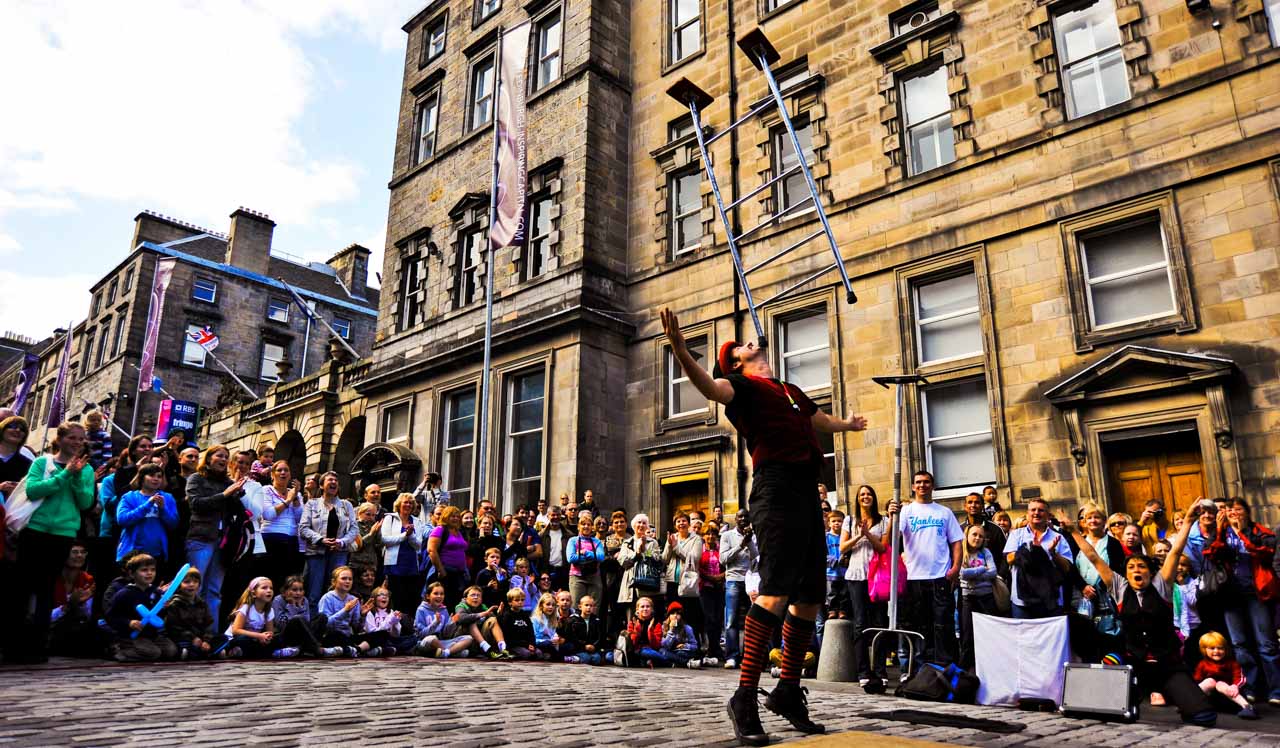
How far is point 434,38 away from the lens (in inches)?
1078

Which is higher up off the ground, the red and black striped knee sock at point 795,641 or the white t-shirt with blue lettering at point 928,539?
the white t-shirt with blue lettering at point 928,539

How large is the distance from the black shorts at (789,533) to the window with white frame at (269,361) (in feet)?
149

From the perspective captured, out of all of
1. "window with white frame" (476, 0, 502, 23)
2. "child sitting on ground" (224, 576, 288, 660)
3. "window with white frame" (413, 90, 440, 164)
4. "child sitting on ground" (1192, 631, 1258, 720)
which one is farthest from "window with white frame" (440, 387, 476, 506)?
"child sitting on ground" (1192, 631, 1258, 720)

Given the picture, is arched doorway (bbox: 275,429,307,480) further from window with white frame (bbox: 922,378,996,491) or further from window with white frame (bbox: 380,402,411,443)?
window with white frame (bbox: 922,378,996,491)

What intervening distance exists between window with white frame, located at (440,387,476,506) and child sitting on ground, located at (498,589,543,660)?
978 centimetres

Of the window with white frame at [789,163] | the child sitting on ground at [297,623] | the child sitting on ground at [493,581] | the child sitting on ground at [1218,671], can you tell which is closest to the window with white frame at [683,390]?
the window with white frame at [789,163]

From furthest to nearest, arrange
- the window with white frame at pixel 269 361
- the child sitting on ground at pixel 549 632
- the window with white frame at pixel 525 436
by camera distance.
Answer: the window with white frame at pixel 269 361
the window with white frame at pixel 525 436
the child sitting on ground at pixel 549 632

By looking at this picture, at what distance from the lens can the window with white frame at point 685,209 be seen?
1914 cm

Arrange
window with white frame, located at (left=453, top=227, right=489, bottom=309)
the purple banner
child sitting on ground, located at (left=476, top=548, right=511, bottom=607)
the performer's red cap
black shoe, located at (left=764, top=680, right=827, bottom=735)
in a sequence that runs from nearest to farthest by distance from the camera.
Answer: black shoe, located at (left=764, top=680, right=827, bottom=735) < the performer's red cap < child sitting on ground, located at (left=476, top=548, right=511, bottom=607) < the purple banner < window with white frame, located at (left=453, top=227, right=489, bottom=309)

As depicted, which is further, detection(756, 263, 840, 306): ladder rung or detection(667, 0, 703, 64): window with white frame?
detection(667, 0, 703, 64): window with white frame

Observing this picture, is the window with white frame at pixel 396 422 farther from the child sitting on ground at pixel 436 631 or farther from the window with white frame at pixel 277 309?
the window with white frame at pixel 277 309

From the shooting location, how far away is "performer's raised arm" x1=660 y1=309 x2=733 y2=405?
419 cm

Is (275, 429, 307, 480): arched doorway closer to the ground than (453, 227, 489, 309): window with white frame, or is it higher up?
closer to the ground

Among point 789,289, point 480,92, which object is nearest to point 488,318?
point 789,289
